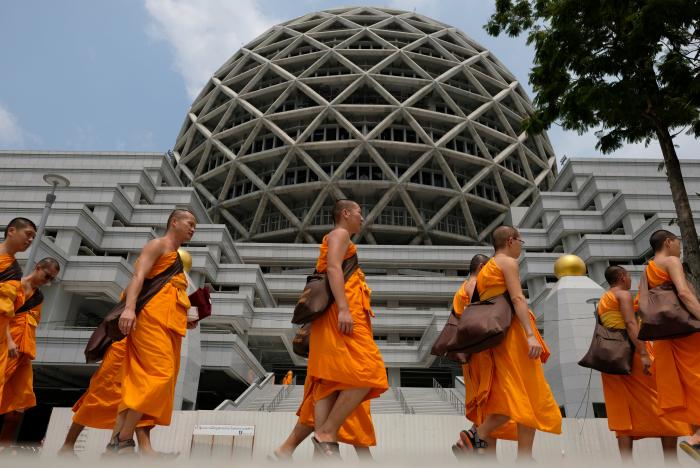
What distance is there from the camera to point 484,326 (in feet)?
13.7

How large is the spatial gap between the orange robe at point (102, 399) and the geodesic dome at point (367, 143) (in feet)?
132

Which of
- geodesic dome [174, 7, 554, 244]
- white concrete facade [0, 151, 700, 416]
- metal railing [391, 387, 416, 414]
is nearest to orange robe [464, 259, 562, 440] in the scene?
metal railing [391, 387, 416, 414]

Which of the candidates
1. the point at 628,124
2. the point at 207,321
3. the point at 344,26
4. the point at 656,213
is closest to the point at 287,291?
the point at 207,321

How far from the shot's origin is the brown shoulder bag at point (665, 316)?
15.2 ft

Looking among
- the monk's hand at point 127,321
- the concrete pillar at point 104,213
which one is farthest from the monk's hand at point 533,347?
the concrete pillar at point 104,213

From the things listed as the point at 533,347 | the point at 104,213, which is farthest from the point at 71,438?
the point at 104,213

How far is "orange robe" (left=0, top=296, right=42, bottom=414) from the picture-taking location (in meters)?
5.65

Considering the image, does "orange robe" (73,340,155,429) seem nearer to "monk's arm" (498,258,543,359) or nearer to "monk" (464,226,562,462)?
"monk" (464,226,562,462)

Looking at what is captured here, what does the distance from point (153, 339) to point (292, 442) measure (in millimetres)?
1335

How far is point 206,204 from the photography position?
51.0m

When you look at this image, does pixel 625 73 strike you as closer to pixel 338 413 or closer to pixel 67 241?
pixel 338 413

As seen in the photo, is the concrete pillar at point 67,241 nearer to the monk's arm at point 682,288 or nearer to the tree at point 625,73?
the tree at point 625,73

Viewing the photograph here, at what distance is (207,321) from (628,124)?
79.3 ft

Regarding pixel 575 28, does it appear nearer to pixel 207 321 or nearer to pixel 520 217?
pixel 207 321
